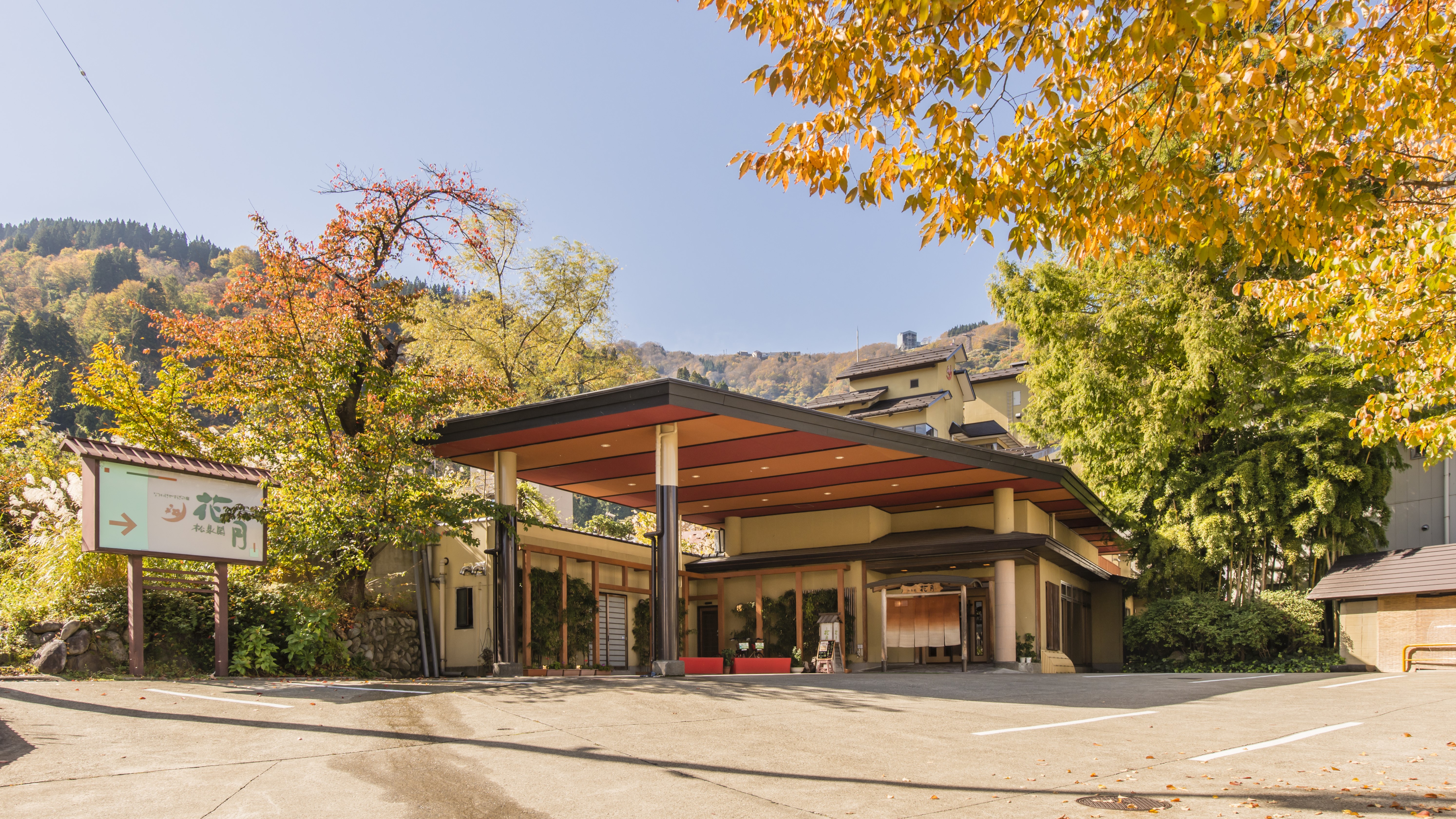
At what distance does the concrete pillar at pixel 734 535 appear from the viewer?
24.7m

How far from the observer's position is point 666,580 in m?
14.8

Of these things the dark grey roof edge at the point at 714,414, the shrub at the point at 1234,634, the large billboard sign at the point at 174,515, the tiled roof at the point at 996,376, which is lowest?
the shrub at the point at 1234,634

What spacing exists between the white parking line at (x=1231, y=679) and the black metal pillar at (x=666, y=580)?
24.6 feet

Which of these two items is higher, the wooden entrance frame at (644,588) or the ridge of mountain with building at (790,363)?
the ridge of mountain with building at (790,363)

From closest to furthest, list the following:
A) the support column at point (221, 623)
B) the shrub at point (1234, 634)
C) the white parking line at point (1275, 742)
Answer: the white parking line at point (1275, 742) → the support column at point (221, 623) → the shrub at point (1234, 634)

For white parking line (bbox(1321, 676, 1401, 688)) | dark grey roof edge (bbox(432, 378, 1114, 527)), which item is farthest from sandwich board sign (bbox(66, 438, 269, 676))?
white parking line (bbox(1321, 676, 1401, 688))

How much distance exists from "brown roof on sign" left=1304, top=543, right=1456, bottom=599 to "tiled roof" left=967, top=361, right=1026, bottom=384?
28.7 m

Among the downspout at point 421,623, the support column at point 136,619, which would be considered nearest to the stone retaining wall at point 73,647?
the support column at point 136,619

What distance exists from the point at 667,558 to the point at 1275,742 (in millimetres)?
9225

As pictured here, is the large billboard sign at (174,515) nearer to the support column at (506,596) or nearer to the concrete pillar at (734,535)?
the support column at (506,596)

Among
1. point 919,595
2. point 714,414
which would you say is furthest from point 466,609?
point 919,595

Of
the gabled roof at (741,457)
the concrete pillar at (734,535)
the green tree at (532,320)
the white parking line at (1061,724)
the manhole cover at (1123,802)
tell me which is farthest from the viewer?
the green tree at (532,320)

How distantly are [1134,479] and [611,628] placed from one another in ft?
46.3

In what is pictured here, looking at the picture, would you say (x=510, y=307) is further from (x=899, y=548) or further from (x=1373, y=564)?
(x=1373, y=564)
